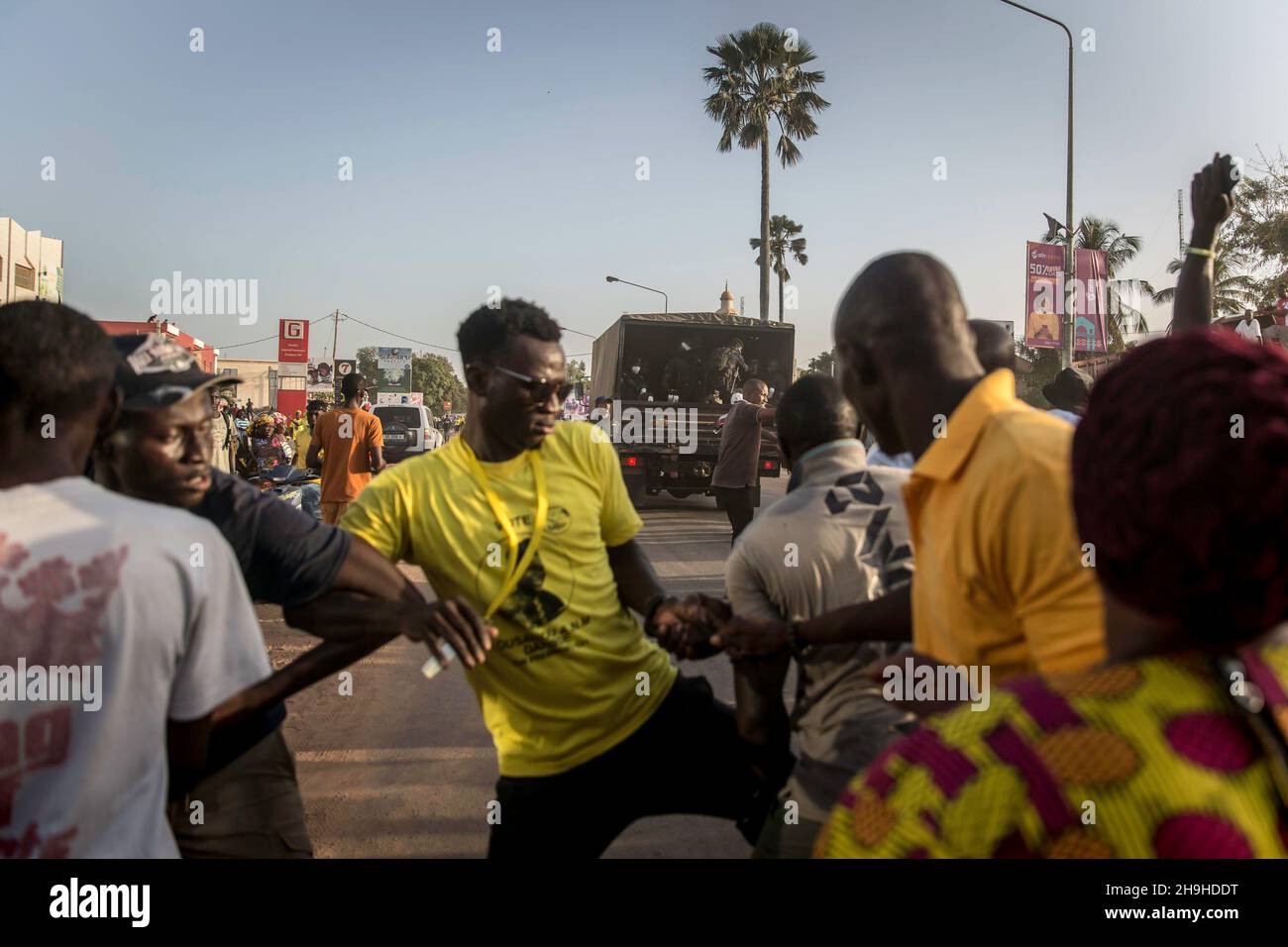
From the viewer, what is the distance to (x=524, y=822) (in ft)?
8.41

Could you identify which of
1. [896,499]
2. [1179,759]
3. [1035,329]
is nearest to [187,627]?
[1179,759]

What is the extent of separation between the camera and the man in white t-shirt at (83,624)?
1.49 m

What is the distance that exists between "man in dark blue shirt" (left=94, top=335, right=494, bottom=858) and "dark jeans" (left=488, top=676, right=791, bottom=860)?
56cm

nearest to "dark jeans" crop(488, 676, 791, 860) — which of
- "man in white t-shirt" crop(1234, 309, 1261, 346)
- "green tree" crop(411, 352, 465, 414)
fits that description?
"man in white t-shirt" crop(1234, 309, 1261, 346)

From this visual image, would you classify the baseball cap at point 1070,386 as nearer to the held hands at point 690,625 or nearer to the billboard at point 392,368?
the held hands at point 690,625

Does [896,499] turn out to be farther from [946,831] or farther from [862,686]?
[946,831]

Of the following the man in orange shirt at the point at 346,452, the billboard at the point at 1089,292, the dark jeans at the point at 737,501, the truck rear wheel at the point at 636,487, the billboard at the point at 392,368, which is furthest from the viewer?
the billboard at the point at 392,368

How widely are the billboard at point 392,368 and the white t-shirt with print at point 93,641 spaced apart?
194 ft

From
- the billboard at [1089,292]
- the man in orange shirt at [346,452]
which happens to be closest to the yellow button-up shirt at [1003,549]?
the man in orange shirt at [346,452]

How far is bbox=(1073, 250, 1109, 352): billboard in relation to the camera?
18.6m

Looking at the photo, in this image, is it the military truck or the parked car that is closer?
the military truck

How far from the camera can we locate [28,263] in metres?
26.4

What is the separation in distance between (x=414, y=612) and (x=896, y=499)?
4.24 feet

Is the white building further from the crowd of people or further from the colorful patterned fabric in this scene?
the colorful patterned fabric
